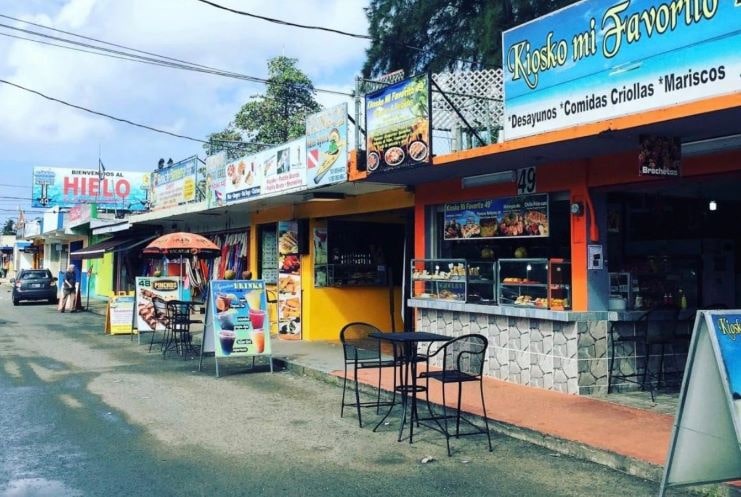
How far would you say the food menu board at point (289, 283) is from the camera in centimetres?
1512

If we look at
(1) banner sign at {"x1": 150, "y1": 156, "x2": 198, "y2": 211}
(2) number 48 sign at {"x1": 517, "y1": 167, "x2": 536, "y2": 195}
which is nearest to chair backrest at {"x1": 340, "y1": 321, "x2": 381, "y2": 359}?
(2) number 48 sign at {"x1": 517, "y1": 167, "x2": 536, "y2": 195}

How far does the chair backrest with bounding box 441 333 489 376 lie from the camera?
6.54m

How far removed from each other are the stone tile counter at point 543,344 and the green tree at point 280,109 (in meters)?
23.6

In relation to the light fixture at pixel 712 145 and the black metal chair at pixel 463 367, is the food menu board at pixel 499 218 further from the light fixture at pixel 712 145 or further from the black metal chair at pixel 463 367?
the black metal chair at pixel 463 367

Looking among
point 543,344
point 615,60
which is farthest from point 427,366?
point 615,60

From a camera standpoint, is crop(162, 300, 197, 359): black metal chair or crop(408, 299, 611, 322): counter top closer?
crop(408, 299, 611, 322): counter top

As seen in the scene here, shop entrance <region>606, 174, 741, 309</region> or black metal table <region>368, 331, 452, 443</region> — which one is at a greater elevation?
shop entrance <region>606, 174, 741, 309</region>

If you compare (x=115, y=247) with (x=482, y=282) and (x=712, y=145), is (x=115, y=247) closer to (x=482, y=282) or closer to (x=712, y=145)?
(x=482, y=282)

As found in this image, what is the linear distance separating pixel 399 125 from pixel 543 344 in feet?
11.8

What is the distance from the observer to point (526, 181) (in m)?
9.48

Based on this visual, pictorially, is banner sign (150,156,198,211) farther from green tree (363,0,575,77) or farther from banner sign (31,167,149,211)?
banner sign (31,167,149,211)

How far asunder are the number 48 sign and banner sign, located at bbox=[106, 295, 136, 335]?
1087 cm

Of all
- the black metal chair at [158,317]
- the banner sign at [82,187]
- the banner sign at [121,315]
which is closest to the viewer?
the black metal chair at [158,317]

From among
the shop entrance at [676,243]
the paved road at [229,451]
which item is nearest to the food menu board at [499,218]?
the shop entrance at [676,243]
